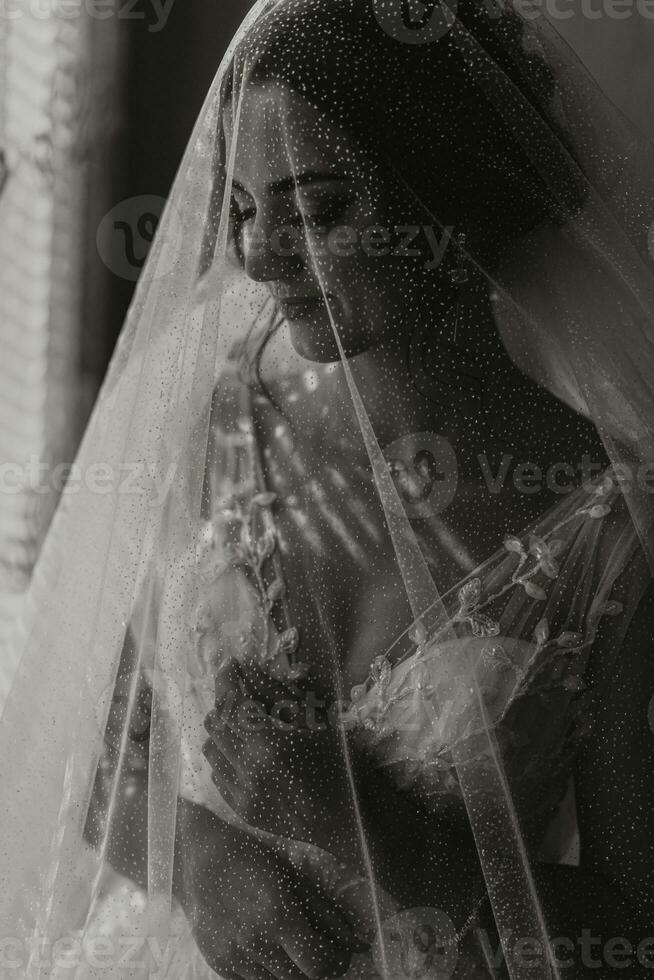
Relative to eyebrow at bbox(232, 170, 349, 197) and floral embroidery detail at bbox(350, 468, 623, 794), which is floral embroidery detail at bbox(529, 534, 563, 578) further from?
eyebrow at bbox(232, 170, 349, 197)

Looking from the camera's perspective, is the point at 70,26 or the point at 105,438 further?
the point at 70,26

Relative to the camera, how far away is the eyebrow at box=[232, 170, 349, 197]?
80cm

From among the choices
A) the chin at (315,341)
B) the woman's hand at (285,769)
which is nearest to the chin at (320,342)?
the chin at (315,341)

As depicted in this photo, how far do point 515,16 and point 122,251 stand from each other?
96cm

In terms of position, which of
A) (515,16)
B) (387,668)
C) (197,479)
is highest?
(515,16)

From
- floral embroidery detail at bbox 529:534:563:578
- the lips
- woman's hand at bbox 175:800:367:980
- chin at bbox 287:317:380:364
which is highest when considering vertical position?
the lips

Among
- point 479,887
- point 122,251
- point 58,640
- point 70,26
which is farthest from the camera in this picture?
point 122,251

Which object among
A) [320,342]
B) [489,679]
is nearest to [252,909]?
[489,679]

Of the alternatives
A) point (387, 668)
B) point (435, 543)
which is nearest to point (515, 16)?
point (435, 543)

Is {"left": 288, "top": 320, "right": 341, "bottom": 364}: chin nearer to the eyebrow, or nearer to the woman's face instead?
the woman's face

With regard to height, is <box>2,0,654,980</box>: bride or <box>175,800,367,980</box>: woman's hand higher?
<box>2,0,654,980</box>: bride

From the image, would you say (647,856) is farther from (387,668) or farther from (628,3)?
(628,3)

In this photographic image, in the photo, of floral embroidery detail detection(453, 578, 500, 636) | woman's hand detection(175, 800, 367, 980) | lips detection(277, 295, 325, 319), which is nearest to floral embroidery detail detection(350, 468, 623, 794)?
floral embroidery detail detection(453, 578, 500, 636)

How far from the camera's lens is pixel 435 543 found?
87 centimetres
